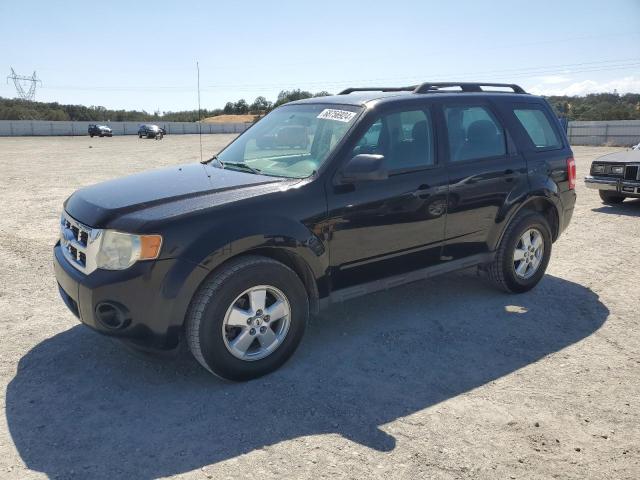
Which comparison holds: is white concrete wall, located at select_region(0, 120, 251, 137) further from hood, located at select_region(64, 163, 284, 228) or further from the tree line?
hood, located at select_region(64, 163, 284, 228)

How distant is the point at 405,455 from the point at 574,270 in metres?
4.21

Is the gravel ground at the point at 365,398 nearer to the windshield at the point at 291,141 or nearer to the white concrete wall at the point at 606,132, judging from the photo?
the windshield at the point at 291,141

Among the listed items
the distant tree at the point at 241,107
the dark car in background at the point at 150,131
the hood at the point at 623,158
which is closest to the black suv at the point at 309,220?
the hood at the point at 623,158

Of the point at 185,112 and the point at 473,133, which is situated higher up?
the point at 185,112

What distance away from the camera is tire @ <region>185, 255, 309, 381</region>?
330 cm

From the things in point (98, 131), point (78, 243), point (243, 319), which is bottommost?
point (243, 319)

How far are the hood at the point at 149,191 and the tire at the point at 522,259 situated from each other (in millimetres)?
2407

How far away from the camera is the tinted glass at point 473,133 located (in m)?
4.57

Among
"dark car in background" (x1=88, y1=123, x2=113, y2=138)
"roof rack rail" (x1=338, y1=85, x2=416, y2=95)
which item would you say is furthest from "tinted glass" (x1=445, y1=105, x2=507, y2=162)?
"dark car in background" (x1=88, y1=123, x2=113, y2=138)

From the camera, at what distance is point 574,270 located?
6.13 meters

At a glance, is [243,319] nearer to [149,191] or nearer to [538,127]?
[149,191]

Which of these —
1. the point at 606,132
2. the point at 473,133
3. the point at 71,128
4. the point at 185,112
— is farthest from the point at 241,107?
the point at 473,133

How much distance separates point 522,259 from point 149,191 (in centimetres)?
353

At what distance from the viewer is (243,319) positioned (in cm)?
345
